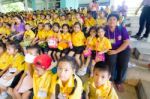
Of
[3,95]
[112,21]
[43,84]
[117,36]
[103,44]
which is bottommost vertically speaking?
[3,95]

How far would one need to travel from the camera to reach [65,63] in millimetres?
1467

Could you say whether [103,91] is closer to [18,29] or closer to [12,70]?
[12,70]

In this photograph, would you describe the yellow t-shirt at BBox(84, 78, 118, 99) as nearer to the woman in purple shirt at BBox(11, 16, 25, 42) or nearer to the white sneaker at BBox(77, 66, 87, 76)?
the white sneaker at BBox(77, 66, 87, 76)

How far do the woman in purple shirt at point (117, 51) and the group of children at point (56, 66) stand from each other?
15cm

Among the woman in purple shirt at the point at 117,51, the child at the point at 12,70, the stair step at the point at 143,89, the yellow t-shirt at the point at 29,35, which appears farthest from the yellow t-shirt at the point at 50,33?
the stair step at the point at 143,89

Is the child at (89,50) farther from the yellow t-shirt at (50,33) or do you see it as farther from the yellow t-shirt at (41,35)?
the yellow t-shirt at (41,35)

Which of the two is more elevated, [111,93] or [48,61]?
[48,61]

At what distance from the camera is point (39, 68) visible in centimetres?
166

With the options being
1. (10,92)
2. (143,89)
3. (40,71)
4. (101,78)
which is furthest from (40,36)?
(101,78)

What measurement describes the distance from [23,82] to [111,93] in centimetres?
101

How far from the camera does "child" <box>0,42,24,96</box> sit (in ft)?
6.85

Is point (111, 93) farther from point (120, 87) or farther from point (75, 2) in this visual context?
point (75, 2)

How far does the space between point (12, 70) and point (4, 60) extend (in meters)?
0.21

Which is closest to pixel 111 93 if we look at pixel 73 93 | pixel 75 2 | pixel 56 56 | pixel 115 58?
pixel 73 93
